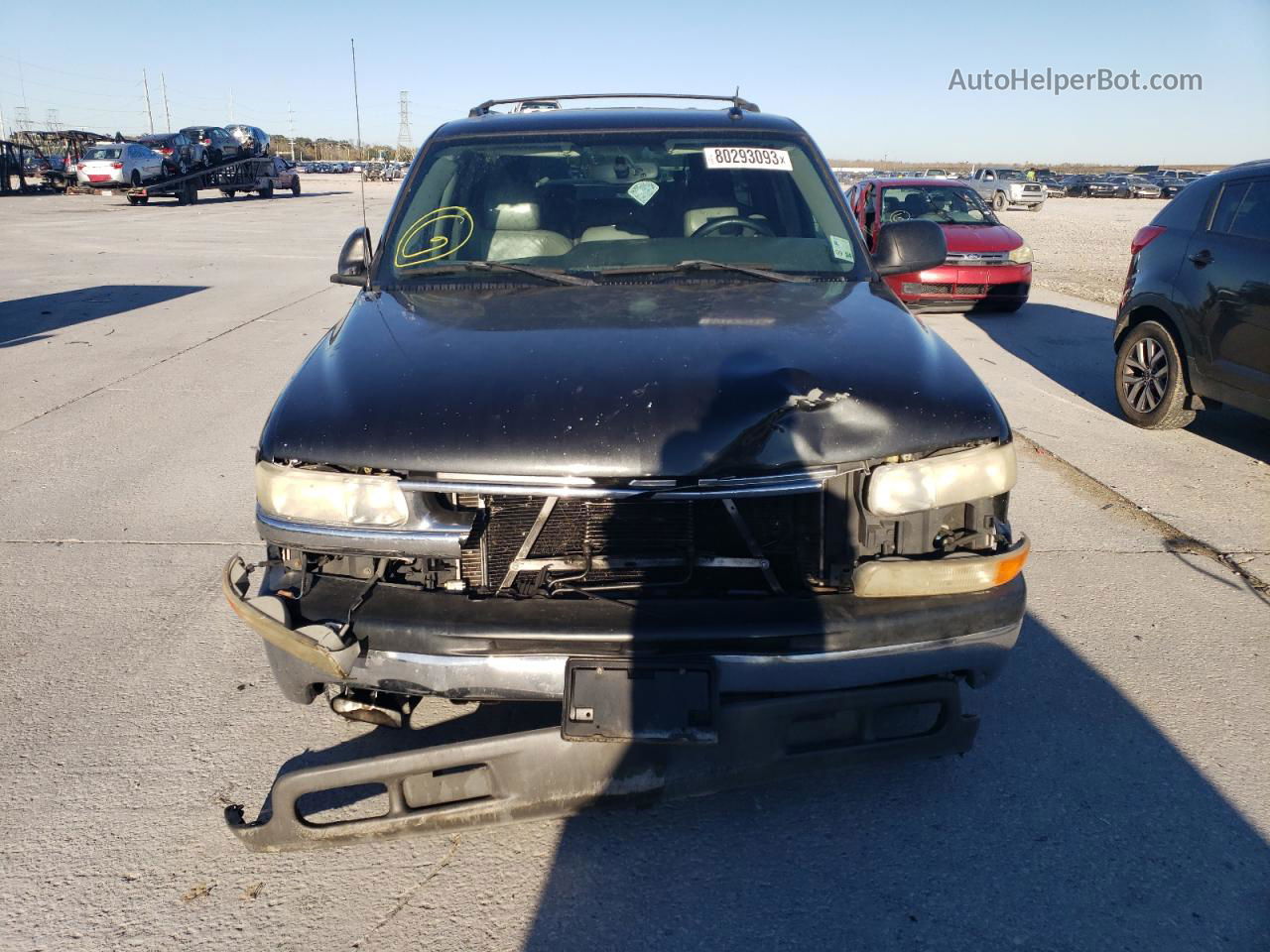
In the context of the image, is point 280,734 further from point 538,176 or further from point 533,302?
point 538,176

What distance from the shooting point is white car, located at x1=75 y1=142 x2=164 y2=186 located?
32.2 m

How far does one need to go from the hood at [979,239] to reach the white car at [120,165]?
29006mm

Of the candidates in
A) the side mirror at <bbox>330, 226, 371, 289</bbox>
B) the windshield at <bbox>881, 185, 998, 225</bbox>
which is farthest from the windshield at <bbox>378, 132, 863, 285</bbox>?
the windshield at <bbox>881, 185, 998, 225</bbox>

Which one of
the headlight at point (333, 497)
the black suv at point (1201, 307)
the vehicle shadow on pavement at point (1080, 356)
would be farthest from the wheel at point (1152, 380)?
the headlight at point (333, 497)

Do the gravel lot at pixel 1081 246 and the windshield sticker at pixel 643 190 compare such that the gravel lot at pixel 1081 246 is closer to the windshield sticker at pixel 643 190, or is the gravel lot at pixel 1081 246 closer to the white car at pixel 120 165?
the windshield sticker at pixel 643 190

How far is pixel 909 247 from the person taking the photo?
12.9ft

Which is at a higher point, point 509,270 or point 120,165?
point 120,165

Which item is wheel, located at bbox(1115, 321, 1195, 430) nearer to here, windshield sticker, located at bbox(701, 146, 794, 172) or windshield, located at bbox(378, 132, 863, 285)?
windshield, located at bbox(378, 132, 863, 285)

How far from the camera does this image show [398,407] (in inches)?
96.7

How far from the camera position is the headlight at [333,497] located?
2.39m

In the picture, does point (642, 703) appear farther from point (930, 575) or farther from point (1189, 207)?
point (1189, 207)

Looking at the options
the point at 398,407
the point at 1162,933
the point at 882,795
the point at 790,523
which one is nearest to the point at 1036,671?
the point at 882,795

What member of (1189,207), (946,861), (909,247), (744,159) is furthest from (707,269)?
(1189,207)

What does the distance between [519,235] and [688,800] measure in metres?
2.13
